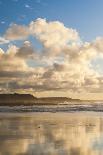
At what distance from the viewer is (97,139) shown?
20.3 m

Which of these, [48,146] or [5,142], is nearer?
[48,146]

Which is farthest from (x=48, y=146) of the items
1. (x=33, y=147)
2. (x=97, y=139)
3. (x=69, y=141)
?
(x=97, y=139)

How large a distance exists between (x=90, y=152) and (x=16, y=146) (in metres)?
3.84

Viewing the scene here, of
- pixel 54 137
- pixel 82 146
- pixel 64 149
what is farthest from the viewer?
pixel 54 137

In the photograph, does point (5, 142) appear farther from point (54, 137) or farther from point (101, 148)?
point (101, 148)

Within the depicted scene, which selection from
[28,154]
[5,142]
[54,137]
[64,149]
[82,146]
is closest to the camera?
[28,154]

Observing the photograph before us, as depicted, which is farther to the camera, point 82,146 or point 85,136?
point 85,136

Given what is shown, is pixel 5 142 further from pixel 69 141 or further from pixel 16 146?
pixel 69 141

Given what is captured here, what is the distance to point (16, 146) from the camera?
1795cm

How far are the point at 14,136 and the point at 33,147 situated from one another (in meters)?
4.97

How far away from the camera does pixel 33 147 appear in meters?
17.5

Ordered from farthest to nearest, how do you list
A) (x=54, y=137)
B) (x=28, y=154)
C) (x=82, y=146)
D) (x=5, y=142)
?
(x=54, y=137) → (x=5, y=142) → (x=82, y=146) → (x=28, y=154)

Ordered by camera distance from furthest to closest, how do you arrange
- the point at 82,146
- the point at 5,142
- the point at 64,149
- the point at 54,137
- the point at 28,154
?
the point at 54,137 → the point at 5,142 → the point at 82,146 → the point at 64,149 → the point at 28,154

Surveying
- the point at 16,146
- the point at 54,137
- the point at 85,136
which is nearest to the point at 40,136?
the point at 54,137
